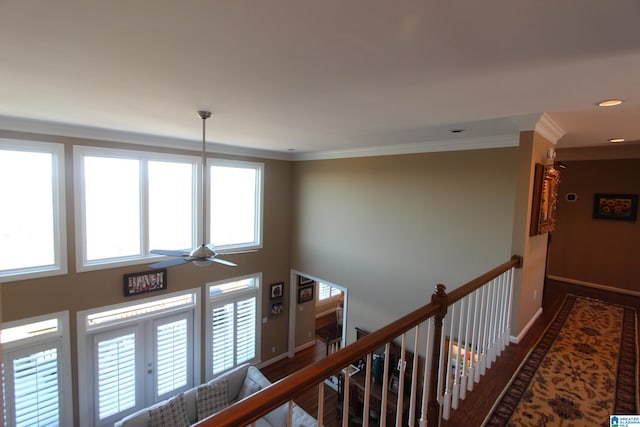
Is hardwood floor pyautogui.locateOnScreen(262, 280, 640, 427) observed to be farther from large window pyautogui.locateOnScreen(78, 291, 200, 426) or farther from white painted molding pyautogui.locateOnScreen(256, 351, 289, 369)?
large window pyautogui.locateOnScreen(78, 291, 200, 426)

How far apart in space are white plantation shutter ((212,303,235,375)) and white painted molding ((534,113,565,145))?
6262mm

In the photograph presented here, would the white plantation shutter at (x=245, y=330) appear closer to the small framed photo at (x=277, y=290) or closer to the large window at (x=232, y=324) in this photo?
the large window at (x=232, y=324)

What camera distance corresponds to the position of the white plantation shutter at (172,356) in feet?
19.0

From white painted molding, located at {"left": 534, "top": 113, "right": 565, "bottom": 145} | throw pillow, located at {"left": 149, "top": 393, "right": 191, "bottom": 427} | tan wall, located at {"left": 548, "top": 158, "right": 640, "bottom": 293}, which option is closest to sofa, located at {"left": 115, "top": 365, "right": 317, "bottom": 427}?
throw pillow, located at {"left": 149, "top": 393, "right": 191, "bottom": 427}

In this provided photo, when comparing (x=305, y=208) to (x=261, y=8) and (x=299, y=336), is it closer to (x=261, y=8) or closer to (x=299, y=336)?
(x=299, y=336)

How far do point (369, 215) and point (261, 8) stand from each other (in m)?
4.64

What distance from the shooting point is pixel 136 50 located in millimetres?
1853

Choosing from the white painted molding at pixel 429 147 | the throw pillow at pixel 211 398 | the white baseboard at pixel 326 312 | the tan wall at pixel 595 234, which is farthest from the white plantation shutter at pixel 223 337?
the tan wall at pixel 595 234

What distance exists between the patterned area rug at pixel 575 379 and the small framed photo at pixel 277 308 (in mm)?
5411


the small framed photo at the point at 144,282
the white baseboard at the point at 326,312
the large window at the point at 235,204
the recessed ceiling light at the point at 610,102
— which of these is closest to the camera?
the recessed ceiling light at the point at 610,102

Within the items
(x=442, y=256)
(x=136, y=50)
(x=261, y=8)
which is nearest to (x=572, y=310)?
(x=442, y=256)

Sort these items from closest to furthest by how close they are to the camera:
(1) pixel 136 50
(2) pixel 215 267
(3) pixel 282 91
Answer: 1. (1) pixel 136 50
2. (3) pixel 282 91
3. (2) pixel 215 267

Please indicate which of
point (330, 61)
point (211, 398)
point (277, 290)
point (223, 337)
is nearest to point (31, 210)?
point (211, 398)

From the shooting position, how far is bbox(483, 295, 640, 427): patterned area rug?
2.42m
